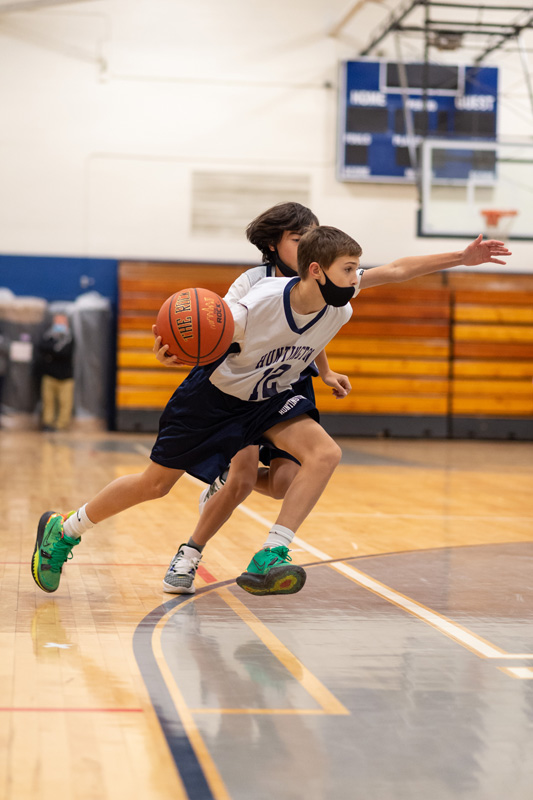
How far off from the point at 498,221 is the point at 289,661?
30.2ft

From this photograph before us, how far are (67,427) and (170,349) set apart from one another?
1084 centimetres

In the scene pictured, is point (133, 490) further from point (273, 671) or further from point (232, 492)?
point (273, 671)

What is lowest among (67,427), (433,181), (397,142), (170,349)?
(67,427)

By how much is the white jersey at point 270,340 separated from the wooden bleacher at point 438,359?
34.4 ft

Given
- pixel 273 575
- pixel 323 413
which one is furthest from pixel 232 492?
pixel 323 413

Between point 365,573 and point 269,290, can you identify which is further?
point 365,573

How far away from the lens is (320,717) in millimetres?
2240

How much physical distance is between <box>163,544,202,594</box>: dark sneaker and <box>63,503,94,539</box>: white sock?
0.35 m

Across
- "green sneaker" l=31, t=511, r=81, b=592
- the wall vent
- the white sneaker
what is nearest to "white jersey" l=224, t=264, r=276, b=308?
the white sneaker

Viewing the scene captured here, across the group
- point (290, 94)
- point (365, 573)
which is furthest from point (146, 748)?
point (290, 94)

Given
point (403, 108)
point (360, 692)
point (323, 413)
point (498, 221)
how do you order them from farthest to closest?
point (323, 413), point (403, 108), point (498, 221), point (360, 692)

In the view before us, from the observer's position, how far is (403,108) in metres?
13.5

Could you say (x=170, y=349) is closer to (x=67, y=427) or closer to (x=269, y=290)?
(x=269, y=290)

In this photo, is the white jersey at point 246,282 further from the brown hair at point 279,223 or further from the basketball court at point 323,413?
the basketball court at point 323,413
